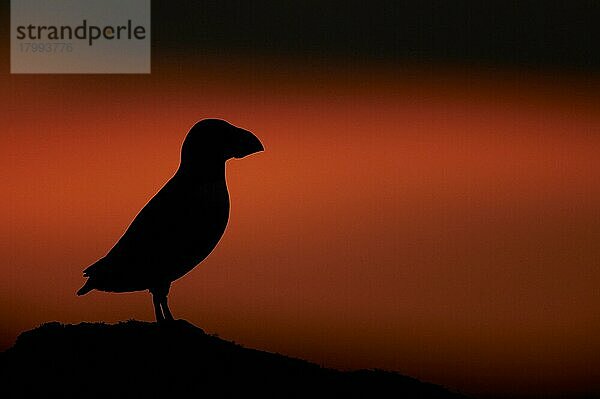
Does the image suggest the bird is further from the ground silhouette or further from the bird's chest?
the ground silhouette

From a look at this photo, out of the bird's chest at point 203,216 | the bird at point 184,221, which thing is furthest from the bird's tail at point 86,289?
the bird's chest at point 203,216

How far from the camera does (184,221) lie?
6906 millimetres

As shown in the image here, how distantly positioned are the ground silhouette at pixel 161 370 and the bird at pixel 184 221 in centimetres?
35

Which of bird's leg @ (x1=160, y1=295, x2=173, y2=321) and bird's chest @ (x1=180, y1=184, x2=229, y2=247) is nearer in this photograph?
bird's chest @ (x1=180, y1=184, x2=229, y2=247)

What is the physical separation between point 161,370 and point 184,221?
1.14 metres

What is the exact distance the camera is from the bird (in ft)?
22.7

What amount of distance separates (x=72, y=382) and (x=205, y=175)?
181 cm

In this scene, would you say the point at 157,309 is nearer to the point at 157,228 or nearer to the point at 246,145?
the point at 157,228

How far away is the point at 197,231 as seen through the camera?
690 centimetres

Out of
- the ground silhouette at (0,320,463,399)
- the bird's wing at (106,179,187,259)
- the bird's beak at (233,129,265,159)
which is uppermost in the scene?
the bird's beak at (233,129,265,159)

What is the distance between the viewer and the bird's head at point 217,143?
6.98m

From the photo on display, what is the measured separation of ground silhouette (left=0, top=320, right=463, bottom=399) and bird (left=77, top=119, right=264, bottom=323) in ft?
1.14

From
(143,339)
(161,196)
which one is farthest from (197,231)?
(143,339)

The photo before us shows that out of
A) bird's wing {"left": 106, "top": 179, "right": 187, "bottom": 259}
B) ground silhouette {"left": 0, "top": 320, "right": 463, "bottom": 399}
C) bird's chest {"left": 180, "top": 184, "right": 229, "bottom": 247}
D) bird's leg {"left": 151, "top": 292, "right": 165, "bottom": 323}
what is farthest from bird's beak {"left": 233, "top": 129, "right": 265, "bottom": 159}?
ground silhouette {"left": 0, "top": 320, "right": 463, "bottom": 399}
